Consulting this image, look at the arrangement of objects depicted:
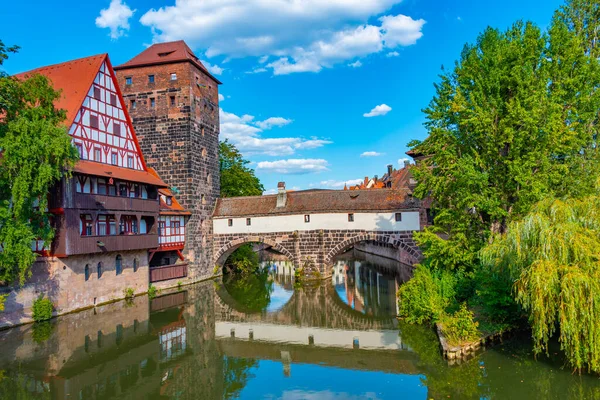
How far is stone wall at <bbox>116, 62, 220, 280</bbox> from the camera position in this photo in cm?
2827

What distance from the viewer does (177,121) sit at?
28.3m

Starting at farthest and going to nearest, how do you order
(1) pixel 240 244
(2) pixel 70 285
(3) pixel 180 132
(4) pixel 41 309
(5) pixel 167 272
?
1. (1) pixel 240 244
2. (3) pixel 180 132
3. (5) pixel 167 272
4. (2) pixel 70 285
5. (4) pixel 41 309

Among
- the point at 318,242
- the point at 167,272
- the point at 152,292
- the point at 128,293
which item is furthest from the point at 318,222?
the point at 128,293

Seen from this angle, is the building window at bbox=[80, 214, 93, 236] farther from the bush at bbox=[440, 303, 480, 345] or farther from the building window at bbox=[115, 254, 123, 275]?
the bush at bbox=[440, 303, 480, 345]

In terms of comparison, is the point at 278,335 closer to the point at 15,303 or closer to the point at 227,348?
the point at 227,348

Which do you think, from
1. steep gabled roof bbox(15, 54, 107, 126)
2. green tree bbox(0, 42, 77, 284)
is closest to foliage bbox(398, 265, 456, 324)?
green tree bbox(0, 42, 77, 284)

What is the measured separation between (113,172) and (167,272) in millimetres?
8079

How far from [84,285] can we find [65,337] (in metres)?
4.74

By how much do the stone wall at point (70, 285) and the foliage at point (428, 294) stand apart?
552 inches

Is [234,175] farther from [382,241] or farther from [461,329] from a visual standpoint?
[461,329]

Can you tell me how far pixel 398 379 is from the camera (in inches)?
446

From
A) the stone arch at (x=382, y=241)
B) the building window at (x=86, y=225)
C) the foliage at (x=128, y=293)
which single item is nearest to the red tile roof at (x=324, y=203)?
the stone arch at (x=382, y=241)

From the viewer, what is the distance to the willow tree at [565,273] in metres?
9.30

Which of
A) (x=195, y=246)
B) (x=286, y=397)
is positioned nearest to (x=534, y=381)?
(x=286, y=397)
